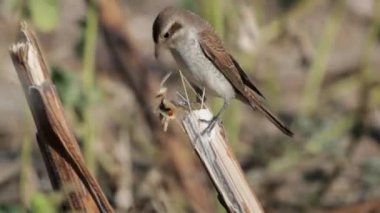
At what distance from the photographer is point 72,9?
8.91 metres

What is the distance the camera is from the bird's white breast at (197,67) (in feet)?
16.2

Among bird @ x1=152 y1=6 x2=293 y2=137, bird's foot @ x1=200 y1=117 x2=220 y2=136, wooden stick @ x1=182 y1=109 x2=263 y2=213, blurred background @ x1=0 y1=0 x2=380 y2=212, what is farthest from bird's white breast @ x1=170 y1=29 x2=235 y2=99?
wooden stick @ x1=182 y1=109 x2=263 y2=213

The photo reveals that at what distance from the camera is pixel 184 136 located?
22.7 ft

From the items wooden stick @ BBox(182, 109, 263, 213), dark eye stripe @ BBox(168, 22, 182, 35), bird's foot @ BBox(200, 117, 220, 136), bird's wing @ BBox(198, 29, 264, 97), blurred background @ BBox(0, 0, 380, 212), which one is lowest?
wooden stick @ BBox(182, 109, 263, 213)

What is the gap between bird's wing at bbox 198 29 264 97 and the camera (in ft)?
16.2

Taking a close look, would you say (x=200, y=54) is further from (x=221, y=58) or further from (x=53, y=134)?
(x=53, y=134)

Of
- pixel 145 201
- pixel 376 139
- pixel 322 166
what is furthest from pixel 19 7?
pixel 376 139

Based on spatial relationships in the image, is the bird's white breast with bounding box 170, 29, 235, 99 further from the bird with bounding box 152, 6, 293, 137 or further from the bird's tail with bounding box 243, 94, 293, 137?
the bird's tail with bounding box 243, 94, 293, 137

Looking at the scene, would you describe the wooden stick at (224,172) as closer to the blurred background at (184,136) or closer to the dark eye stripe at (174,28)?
the dark eye stripe at (174,28)

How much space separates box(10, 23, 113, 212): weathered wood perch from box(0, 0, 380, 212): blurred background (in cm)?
109

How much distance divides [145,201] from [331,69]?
9.63 feet

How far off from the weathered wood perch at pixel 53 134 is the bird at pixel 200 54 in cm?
103

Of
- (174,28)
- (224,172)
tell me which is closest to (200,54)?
(174,28)

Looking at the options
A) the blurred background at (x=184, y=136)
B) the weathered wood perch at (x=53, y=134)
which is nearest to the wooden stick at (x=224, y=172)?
the weathered wood perch at (x=53, y=134)
